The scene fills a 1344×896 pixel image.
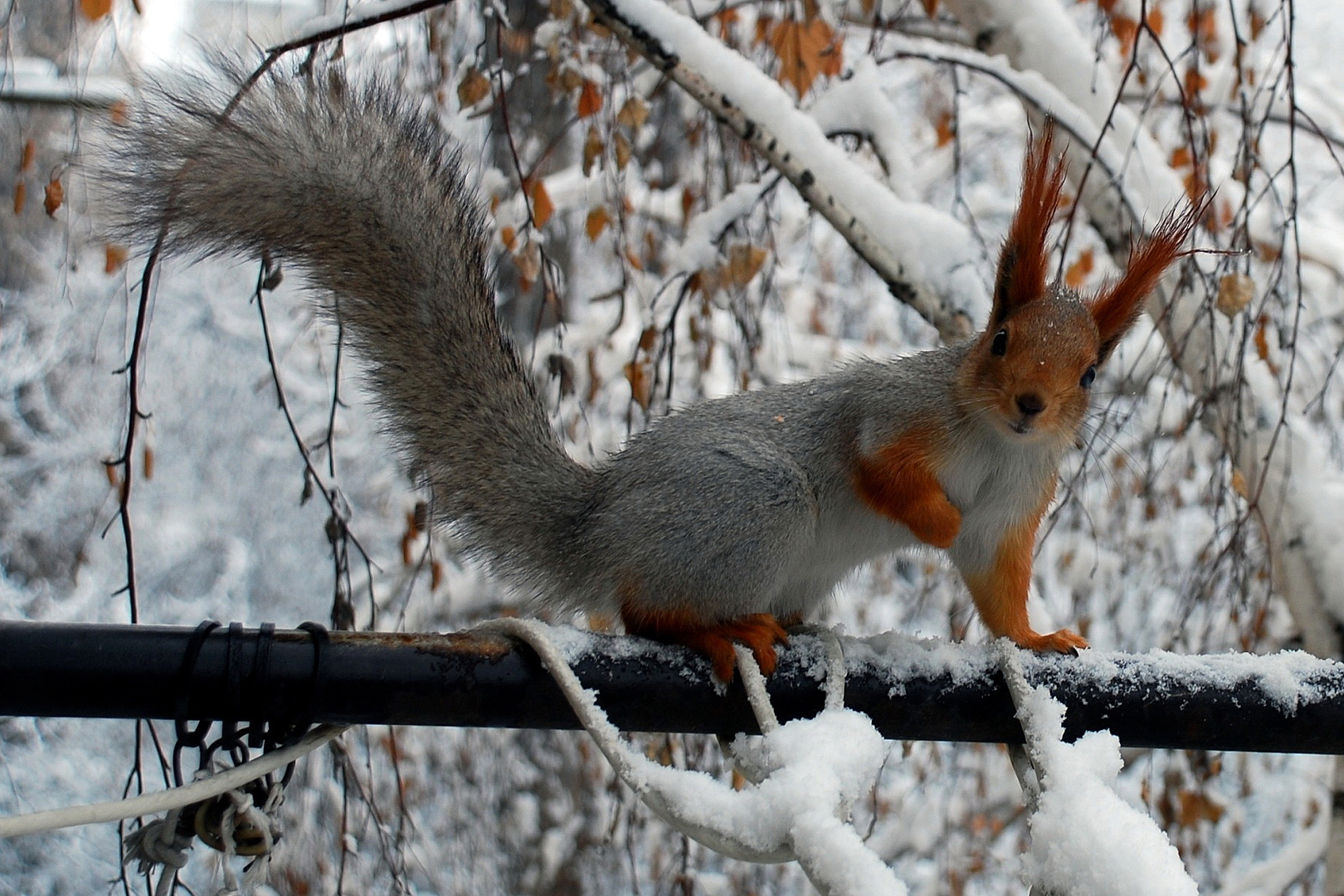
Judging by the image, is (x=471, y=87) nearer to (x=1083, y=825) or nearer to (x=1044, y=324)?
(x=1044, y=324)

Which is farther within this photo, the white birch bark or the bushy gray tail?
the white birch bark

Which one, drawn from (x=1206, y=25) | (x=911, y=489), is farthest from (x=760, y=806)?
(x=1206, y=25)

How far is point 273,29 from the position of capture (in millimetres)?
1256

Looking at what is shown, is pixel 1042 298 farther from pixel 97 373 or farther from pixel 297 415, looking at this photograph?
pixel 297 415

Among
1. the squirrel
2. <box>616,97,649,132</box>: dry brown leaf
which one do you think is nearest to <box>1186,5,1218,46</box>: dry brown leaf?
<box>616,97,649,132</box>: dry brown leaf

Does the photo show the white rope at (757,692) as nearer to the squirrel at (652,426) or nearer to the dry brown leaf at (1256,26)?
the squirrel at (652,426)

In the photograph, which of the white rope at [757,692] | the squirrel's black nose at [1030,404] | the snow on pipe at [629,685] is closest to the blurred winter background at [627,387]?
the squirrel's black nose at [1030,404]

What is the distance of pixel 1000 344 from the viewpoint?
2.85 ft

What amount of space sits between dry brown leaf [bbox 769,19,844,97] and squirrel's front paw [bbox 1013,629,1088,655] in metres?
0.76

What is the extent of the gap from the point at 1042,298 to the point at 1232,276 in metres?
0.35

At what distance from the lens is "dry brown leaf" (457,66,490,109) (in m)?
1.20

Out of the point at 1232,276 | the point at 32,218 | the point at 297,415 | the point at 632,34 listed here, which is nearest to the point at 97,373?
the point at 32,218

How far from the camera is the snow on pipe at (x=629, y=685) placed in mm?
566

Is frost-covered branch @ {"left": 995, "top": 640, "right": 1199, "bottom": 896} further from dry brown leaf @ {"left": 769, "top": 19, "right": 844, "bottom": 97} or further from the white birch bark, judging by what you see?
dry brown leaf @ {"left": 769, "top": 19, "right": 844, "bottom": 97}
